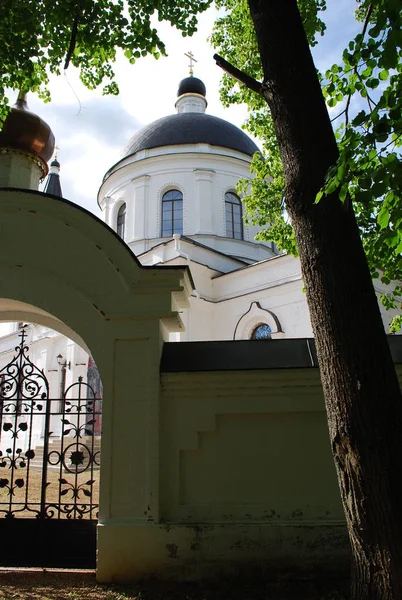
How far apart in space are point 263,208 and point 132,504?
21.7ft

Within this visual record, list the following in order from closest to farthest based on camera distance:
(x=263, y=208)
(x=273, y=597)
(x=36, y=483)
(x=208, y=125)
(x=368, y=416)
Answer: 1. (x=368, y=416)
2. (x=273, y=597)
3. (x=263, y=208)
4. (x=36, y=483)
5. (x=208, y=125)

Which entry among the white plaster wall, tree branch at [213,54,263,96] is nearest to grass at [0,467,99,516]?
tree branch at [213,54,263,96]

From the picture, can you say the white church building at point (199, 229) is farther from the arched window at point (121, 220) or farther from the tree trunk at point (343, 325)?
the tree trunk at point (343, 325)

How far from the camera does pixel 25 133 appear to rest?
6121mm

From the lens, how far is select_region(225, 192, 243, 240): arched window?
20.4 m

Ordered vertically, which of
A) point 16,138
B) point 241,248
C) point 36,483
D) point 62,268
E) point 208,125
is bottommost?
point 36,483

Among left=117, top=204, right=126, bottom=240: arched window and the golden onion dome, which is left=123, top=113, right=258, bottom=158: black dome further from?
the golden onion dome

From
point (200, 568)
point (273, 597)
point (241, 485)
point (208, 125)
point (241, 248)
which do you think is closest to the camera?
point (273, 597)

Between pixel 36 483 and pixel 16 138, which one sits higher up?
pixel 16 138

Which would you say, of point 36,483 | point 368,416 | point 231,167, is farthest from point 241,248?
point 368,416

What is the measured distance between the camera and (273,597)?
3789 millimetres

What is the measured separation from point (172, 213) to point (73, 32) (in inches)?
570

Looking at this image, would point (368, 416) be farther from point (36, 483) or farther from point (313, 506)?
point (36, 483)

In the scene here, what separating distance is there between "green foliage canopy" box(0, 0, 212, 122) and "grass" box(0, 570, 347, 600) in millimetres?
5066
